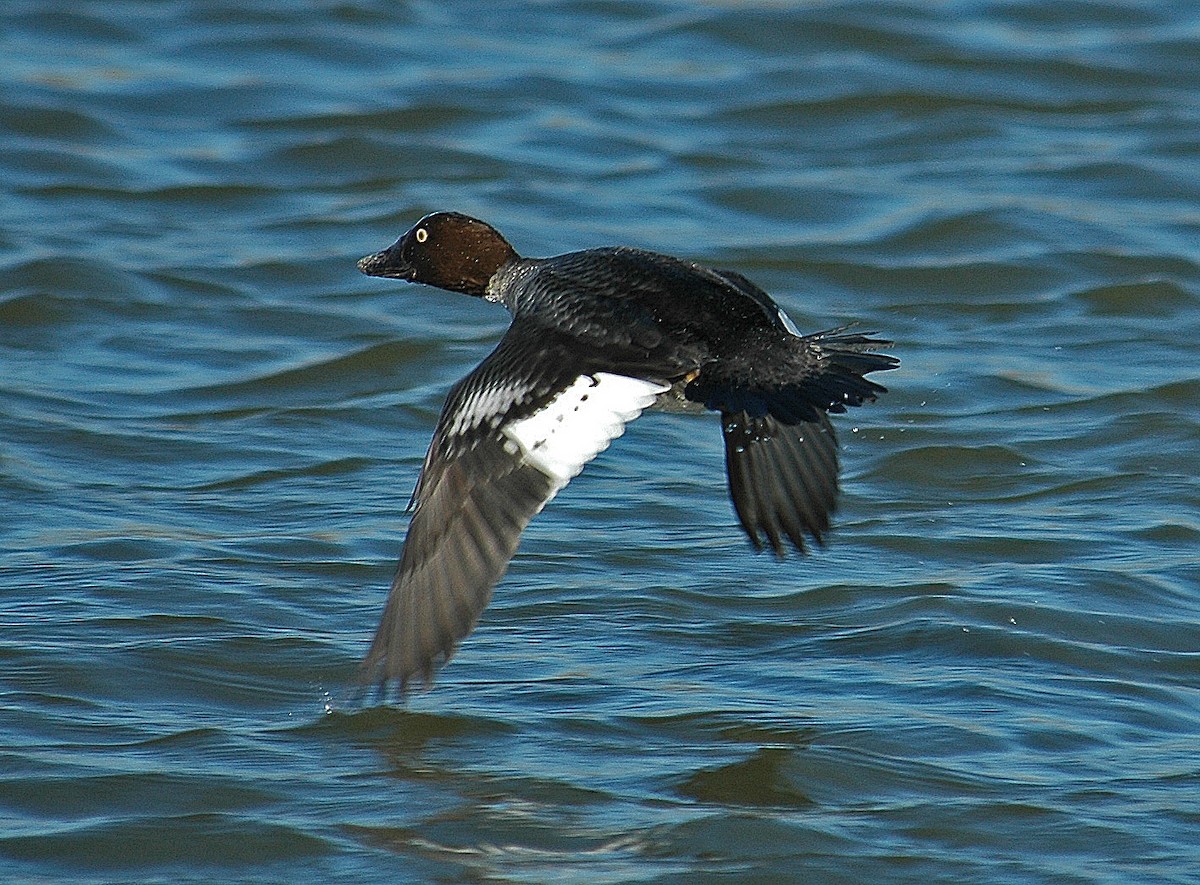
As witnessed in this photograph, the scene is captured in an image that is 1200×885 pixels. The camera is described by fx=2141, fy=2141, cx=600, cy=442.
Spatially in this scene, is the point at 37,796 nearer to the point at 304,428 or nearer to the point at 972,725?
the point at 972,725

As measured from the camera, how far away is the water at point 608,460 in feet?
14.3

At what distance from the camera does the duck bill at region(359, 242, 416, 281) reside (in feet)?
20.8

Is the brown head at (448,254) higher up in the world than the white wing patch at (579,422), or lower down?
higher up

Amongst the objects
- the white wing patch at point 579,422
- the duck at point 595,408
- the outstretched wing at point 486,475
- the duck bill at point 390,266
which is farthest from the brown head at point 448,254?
the white wing patch at point 579,422

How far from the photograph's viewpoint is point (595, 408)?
4.83 m

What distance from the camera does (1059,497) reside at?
6371 millimetres

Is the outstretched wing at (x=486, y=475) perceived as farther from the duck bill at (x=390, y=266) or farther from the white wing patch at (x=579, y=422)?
Answer: the duck bill at (x=390, y=266)

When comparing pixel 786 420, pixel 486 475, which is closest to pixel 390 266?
pixel 486 475

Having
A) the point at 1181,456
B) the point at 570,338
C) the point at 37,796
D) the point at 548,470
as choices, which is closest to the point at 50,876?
the point at 37,796

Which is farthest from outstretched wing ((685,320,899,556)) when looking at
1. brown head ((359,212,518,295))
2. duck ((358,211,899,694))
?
brown head ((359,212,518,295))

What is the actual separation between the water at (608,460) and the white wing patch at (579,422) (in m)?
0.59

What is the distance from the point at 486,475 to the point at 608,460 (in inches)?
83.3

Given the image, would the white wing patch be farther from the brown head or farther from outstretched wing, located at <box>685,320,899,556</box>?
the brown head

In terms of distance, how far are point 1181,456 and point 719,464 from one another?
144 centimetres
